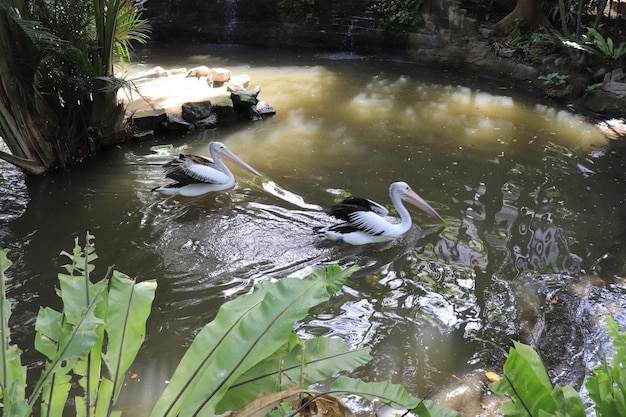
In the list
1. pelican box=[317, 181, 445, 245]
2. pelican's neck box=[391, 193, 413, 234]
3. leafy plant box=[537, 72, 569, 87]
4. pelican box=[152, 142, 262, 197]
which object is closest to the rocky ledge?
pelican box=[152, 142, 262, 197]

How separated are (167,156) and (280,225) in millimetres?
2521

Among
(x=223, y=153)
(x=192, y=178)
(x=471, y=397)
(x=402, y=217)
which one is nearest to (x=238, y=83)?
(x=223, y=153)

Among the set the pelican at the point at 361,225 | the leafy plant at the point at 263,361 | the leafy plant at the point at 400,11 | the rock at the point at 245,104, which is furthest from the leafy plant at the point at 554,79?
the leafy plant at the point at 263,361

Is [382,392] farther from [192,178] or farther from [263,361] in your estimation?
[192,178]

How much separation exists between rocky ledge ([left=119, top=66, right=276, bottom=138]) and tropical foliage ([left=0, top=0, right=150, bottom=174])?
34.1 inches

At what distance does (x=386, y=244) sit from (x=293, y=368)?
3209 millimetres

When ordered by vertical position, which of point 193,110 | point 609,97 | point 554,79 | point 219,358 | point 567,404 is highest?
point 219,358

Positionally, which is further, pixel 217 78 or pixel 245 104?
pixel 217 78

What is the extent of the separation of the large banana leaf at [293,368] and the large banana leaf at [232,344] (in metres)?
0.08

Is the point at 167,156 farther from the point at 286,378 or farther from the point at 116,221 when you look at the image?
the point at 286,378

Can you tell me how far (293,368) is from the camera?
66.7 inches

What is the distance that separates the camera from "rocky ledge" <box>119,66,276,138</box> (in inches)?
295

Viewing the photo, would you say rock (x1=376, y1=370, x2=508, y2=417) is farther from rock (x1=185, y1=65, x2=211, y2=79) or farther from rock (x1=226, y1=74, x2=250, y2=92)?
rock (x1=185, y1=65, x2=211, y2=79)

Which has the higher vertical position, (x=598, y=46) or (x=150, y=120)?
(x=598, y=46)
